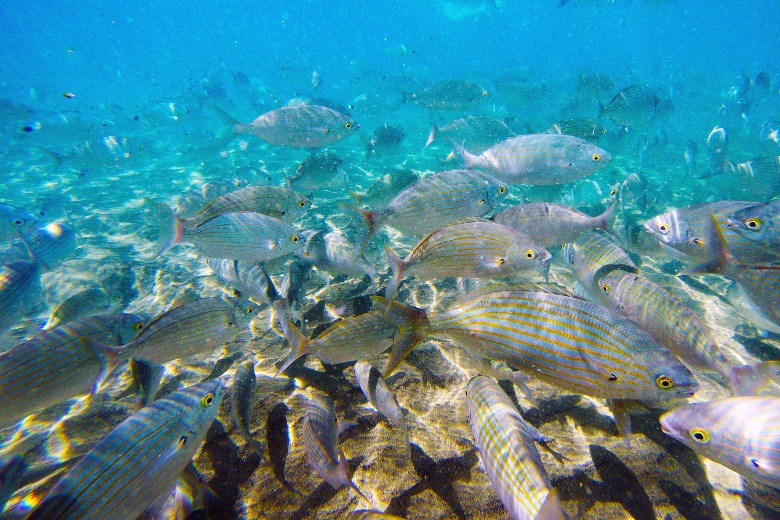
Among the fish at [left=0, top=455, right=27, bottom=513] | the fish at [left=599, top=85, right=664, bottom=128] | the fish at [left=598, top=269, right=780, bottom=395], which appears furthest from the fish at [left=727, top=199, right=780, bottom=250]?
the fish at [left=599, top=85, right=664, bottom=128]

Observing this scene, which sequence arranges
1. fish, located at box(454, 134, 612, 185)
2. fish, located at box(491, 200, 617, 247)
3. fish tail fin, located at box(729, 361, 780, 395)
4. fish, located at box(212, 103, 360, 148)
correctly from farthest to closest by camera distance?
fish, located at box(212, 103, 360, 148) < fish, located at box(454, 134, 612, 185) < fish, located at box(491, 200, 617, 247) < fish tail fin, located at box(729, 361, 780, 395)

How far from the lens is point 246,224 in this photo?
3324 mm

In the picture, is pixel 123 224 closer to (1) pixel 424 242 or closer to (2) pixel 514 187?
(1) pixel 424 242

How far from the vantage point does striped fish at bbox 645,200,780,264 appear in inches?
113

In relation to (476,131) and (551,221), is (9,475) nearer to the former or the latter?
(551,221)

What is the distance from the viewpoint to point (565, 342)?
1.75m

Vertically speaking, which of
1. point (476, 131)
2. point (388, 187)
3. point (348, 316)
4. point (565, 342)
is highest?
point (476, 131)

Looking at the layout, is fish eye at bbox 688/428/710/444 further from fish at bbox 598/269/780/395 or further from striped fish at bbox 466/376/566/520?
striped fish at bbox 466/376/566/520

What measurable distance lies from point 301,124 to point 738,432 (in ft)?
18.5

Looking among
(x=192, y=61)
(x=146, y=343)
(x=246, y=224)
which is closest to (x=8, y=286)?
(x=146, y=343)

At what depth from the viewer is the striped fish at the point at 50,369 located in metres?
2.30

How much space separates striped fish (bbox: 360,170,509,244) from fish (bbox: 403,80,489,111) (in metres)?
7.42

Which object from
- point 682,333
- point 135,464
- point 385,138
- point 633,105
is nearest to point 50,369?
point 135,464

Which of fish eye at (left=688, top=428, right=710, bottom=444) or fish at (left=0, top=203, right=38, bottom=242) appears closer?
fish eye at (left=688, top=428, right=710, bottom=444)
